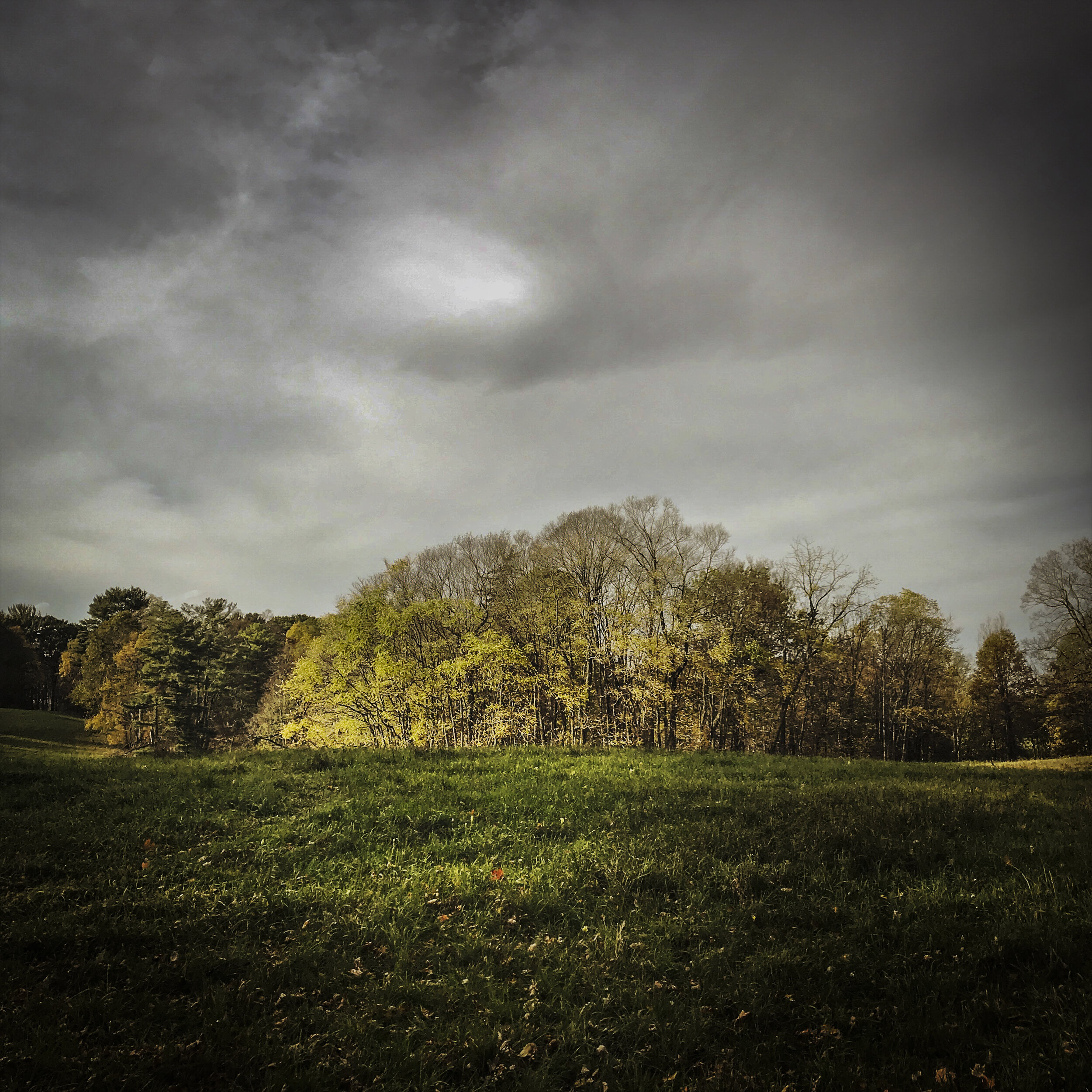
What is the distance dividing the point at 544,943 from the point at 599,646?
84.7ft

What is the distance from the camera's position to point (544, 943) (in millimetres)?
6117

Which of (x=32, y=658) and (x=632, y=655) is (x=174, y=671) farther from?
(x=632, y=655)

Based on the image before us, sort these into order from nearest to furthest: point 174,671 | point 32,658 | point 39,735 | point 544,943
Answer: point 544,943, point 39,735, point 32,658, point 174,671

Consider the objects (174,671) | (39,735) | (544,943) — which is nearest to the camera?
(544,943)

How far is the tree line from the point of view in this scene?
101 ft

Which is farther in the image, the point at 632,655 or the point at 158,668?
the point at 158,668

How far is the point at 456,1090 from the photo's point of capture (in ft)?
14.2

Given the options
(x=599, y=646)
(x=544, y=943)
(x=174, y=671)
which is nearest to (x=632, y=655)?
(x=599, y=646)

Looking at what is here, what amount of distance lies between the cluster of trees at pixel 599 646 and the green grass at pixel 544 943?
776 inches

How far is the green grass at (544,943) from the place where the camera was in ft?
14.7

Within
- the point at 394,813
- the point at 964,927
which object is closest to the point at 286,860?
the point at 394,813

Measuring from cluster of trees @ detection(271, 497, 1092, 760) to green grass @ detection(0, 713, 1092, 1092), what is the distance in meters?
19.7

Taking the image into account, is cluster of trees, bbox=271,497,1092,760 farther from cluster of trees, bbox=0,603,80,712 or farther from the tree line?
cluster of trees, bbox=0,603,80,712

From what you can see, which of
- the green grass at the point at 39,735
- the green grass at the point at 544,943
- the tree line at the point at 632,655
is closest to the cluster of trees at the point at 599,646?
the tree line at the point at 632,655
